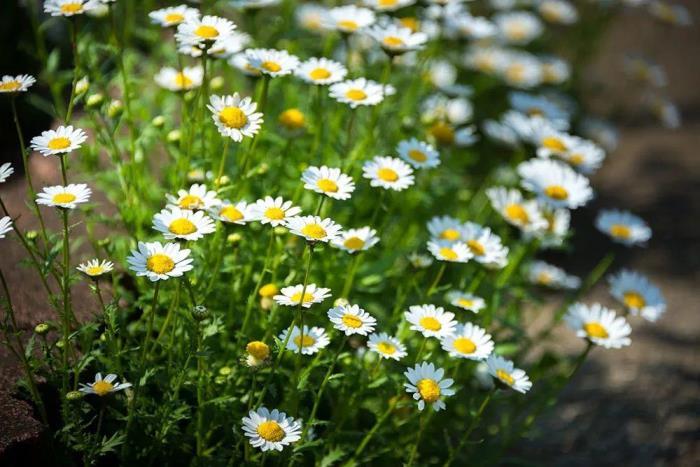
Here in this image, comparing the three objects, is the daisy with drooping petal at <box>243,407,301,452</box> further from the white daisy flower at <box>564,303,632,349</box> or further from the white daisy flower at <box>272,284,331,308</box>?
the white daisy flower at <box>564,303,632,349</box>

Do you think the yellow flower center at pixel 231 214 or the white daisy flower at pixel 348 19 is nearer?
the yellow flower center at pixel 231 214

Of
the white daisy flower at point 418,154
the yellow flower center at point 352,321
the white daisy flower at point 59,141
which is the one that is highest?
the white daisy flower at point 59,141

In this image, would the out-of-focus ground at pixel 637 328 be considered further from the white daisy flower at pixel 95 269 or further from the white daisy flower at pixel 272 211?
the white daisy flower at pixel 272 211

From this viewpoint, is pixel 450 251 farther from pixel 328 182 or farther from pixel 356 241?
pixel 328 182

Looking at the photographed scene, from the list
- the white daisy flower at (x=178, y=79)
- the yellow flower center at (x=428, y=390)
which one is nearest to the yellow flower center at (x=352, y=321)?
the yellow flower center at (x=428, y=390)

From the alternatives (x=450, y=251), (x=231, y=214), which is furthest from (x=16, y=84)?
(x=450, y=251)

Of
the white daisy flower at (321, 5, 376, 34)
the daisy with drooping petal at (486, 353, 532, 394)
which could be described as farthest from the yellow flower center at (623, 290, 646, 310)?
the white daisy flower at (321, 5, 376, 34)

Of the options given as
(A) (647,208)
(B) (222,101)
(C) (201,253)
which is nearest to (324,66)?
(B) (222,101)
